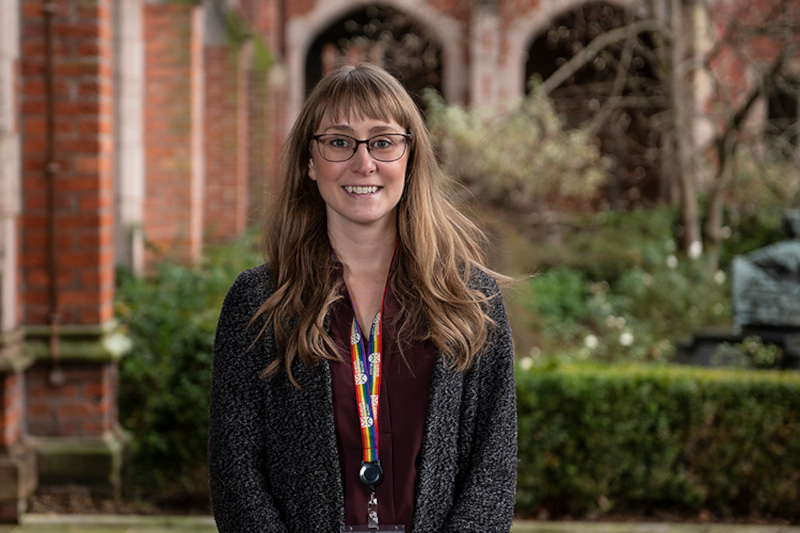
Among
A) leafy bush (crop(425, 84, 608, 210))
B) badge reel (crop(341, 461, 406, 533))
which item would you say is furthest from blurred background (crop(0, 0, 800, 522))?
badge reel (crop(341, 461, 406, 533))

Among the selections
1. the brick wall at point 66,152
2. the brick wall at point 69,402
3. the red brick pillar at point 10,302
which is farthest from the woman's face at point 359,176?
the brick wall at point 69,402

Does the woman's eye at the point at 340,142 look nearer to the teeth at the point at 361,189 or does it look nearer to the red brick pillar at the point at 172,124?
the teeth at the point at 361,189

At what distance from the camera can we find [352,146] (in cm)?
214

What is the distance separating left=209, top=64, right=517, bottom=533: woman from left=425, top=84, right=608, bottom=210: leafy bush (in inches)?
371

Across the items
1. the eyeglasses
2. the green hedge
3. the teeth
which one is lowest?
the green hedge

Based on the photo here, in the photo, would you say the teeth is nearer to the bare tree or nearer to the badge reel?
the badge reel

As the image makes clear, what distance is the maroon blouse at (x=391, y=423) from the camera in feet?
6.84

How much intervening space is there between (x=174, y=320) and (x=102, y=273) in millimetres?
618

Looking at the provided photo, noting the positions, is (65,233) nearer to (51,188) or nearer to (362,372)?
(51,188)

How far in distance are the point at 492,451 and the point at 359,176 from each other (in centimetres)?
69

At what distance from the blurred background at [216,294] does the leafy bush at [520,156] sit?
0.14 meters

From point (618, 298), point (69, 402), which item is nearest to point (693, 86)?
point (618, 298)

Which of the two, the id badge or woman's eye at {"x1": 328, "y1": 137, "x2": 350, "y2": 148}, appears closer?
the id badge

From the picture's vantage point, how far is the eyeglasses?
7.00 feet
